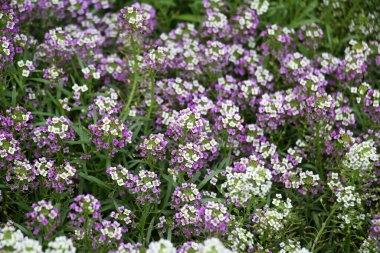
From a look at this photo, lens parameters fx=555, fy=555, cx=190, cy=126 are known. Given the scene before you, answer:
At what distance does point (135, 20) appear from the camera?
5.84 m

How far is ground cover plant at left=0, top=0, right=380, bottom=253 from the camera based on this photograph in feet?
17.2

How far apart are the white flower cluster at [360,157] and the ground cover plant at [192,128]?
16mm

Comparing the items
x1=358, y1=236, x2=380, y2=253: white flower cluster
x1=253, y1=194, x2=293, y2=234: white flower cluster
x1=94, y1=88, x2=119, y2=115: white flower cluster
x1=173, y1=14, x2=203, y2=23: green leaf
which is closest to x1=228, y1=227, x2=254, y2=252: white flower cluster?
x1=253, y1=194, x2=293, y2=234: white flower cluster

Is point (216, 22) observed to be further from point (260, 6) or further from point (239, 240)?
point (239, 240)

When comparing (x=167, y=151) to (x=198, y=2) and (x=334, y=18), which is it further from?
(x=334, y=18)

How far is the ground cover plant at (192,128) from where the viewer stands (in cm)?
525

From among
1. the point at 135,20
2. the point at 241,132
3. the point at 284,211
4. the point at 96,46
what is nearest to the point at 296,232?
the point at 284,211

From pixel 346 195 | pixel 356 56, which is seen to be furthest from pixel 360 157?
pixel 356 56

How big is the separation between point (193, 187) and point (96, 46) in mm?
2618

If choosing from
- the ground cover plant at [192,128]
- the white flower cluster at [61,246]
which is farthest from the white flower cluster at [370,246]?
the white flower cluster at [61,246]

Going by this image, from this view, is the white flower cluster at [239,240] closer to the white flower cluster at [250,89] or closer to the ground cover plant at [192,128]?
the ground cover plant at [192,128]

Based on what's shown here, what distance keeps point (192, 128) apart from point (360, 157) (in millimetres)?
1726

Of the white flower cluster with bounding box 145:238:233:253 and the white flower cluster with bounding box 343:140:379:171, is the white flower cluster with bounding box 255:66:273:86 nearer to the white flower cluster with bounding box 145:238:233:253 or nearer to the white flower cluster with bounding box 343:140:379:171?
the white flower cluster with bounding box 343:140:379:171

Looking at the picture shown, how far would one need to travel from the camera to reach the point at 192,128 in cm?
571
